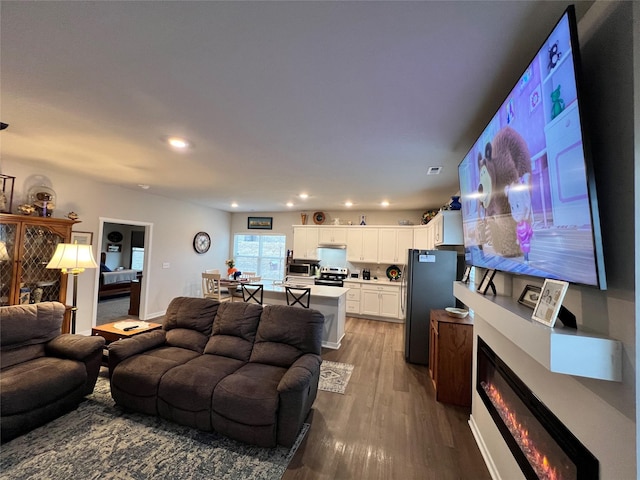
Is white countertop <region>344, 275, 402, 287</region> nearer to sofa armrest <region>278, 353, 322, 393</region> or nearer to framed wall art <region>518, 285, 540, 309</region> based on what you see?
sofa armrest <region>278, 353, 322, 393</region>

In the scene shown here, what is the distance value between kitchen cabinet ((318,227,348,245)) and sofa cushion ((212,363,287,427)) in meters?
4.42

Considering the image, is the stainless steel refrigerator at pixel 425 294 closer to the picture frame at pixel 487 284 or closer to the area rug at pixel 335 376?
the area rug at pixel 335 376

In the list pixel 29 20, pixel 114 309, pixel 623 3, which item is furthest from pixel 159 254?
pixel 623 3

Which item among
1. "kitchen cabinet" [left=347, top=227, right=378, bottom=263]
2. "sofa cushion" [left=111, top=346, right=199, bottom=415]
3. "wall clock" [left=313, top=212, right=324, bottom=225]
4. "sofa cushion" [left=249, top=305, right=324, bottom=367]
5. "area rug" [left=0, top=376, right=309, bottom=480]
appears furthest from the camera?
"wall clock" [left=313, top=212, right=324, bottom=225]

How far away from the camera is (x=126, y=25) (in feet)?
4.01

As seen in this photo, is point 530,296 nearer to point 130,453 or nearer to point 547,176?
point 547,176

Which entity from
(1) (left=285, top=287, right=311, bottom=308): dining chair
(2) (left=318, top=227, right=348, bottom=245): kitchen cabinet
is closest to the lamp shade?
(1) (left=285, top=287, right=311, bottom=308): dining chair

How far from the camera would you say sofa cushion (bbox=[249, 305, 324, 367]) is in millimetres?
2494

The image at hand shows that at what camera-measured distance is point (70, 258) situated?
9.93ft

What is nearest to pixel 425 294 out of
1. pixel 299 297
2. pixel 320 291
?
pixel 320 291

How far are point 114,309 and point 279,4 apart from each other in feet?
24.2

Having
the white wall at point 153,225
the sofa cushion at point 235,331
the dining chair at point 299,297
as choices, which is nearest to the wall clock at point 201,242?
the white wall at point 153,225

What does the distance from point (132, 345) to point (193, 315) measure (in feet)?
1.96

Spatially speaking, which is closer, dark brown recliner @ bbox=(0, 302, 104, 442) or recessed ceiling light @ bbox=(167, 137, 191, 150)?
dark brown recliner @ bbox=(0, 302, 104, 442)
